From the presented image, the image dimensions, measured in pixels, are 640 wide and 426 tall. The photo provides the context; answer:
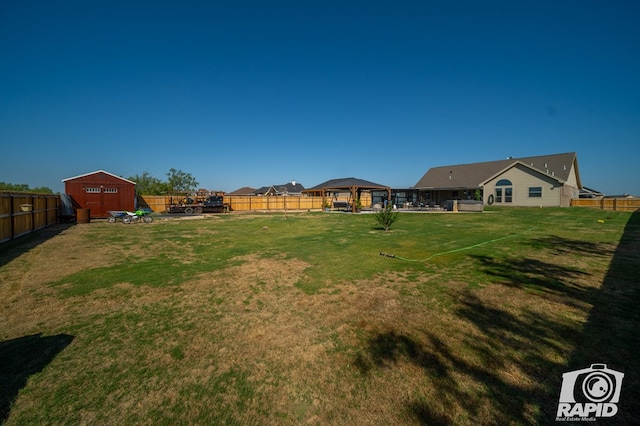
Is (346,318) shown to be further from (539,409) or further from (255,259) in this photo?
(255,259)

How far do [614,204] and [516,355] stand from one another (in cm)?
3404

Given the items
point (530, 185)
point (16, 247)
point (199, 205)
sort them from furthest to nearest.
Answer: point (530, 185) < point (199, 205) < point (16, 247)

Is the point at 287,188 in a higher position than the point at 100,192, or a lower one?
higher

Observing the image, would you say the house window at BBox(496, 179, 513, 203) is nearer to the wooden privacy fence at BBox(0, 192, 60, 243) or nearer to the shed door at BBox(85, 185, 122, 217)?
the wooden privacy fence at BBox(0, 192, 60, 243)

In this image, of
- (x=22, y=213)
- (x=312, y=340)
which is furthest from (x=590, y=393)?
(x=22, y=213)

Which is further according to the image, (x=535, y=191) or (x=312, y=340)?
(x=535, y=191)

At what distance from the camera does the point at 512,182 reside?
29.5 metres

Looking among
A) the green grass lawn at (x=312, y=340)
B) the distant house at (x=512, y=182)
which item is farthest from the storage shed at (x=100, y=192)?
the distant house at (x=512, y=182)

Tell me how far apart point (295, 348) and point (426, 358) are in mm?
1548

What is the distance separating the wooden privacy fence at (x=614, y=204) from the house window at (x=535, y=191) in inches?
167

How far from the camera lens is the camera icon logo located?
2.28m

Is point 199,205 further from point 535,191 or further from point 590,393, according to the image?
point 535,191

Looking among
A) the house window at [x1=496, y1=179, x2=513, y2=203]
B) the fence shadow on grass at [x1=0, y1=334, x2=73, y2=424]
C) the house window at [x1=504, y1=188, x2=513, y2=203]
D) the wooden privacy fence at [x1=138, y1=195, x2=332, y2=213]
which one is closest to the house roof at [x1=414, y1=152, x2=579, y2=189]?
the house window at [x1=496, y1=179, x2=513, y2=203]

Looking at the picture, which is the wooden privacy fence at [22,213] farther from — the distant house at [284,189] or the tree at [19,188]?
the distant house at [284,189]
